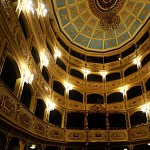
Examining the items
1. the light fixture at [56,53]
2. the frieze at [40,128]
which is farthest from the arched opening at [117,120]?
the light fixture at [56,53]

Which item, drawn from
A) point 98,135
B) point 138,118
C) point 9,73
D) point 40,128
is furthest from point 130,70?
point 9,73

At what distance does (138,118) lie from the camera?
15805mm

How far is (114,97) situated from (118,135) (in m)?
4.63

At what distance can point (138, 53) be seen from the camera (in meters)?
18.0

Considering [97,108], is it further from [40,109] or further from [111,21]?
[111,21]

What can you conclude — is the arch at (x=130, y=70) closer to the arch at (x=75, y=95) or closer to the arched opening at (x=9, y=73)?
the arch at (x=75, y=95)

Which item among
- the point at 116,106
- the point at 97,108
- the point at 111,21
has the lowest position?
the point at 97,108

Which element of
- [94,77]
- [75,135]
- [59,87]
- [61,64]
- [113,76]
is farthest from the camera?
[94,77]

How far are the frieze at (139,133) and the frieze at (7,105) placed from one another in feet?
35.5

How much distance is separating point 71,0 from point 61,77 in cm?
888

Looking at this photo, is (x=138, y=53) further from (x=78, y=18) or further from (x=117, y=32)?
(x=78, y=18)

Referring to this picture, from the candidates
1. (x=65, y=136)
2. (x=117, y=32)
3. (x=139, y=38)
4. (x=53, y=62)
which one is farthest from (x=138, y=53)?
(x=65, y=136)

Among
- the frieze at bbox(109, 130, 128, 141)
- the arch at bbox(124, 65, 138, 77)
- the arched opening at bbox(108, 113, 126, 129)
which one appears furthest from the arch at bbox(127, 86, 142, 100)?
the frieze at bbox(109, 130, 128, 141)

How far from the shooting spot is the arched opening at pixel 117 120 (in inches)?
645
